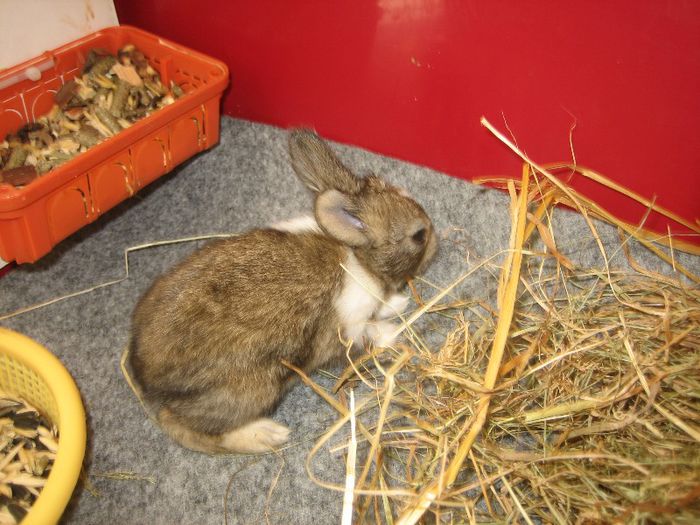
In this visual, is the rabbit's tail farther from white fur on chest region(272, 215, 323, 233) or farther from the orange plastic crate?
the orange plastic crate

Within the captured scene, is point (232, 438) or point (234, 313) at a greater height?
point (234, 313)

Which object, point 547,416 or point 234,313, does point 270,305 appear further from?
point 547,416

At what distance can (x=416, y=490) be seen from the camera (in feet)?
5.16

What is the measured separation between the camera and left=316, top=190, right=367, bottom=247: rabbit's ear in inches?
71.4

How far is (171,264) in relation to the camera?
2.31m

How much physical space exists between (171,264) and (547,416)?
1.29 meters

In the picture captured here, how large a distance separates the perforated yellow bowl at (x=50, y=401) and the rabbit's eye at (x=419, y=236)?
95 cm

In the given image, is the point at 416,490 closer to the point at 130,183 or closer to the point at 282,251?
the point at 282,251

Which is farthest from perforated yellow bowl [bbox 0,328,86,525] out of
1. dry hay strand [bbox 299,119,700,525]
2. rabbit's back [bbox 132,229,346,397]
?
dry hay strand [bbox 299,119,700,525]

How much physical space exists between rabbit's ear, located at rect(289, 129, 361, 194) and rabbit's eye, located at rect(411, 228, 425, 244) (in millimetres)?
205

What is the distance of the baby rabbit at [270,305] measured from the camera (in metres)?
1.66

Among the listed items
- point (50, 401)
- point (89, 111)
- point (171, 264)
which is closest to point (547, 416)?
point (50, 401)

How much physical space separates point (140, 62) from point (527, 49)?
130cm

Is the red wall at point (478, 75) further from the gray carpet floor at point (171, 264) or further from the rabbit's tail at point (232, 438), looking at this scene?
the rabbit's tail at point (232, 438)
